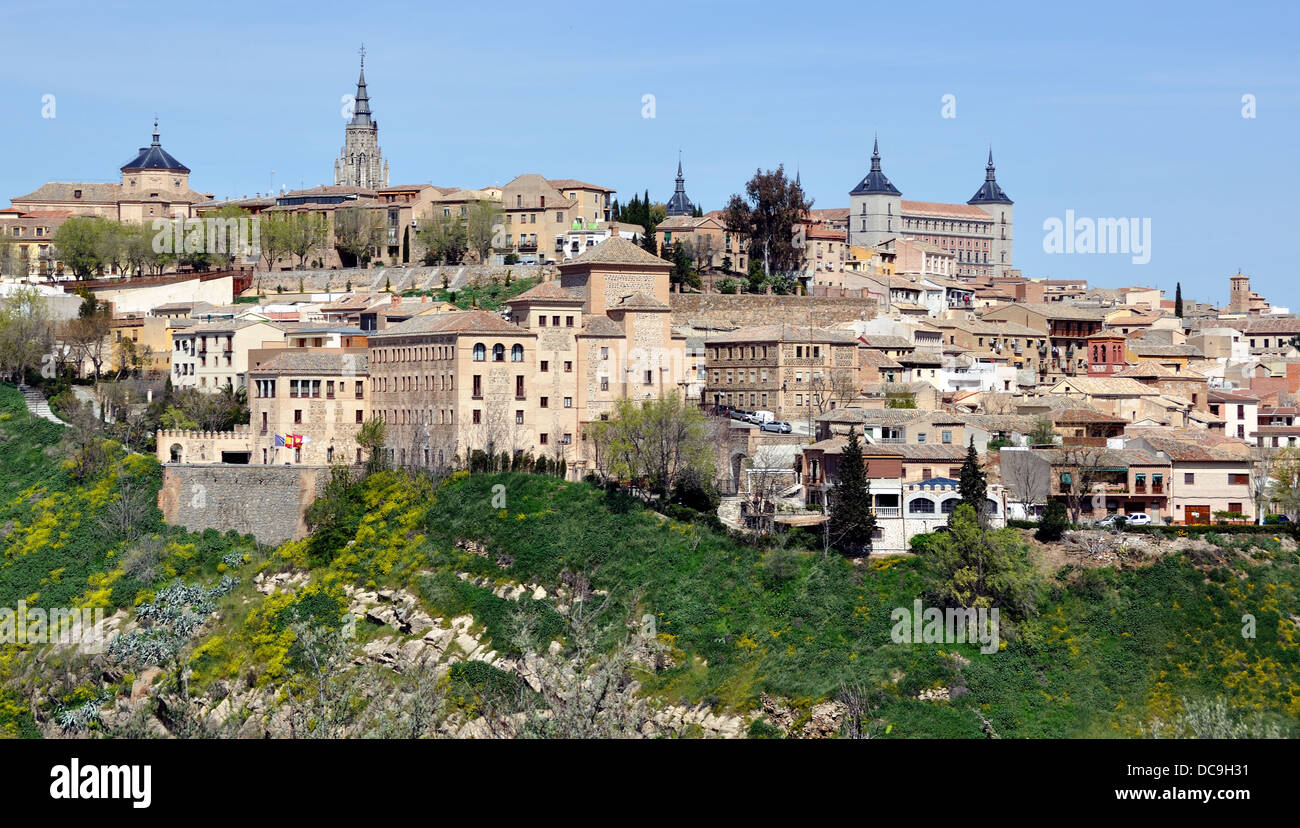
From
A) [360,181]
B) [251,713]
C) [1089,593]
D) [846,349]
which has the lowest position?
[251,713]

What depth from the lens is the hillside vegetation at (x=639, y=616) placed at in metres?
40.7

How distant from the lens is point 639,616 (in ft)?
148

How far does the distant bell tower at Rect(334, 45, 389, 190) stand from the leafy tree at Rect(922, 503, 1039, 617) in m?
103

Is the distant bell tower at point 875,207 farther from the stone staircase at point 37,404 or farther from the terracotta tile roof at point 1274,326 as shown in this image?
the stone staircase at point 37,404

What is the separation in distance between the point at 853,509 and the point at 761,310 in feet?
88.8

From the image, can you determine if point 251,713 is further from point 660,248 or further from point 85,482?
point 660,248

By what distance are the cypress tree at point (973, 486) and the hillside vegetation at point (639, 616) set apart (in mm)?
2890

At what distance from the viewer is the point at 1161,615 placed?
43750 millimetres

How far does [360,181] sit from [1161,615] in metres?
107

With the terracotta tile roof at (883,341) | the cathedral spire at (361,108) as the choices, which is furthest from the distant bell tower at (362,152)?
the terracotta tile roof at (883,341)

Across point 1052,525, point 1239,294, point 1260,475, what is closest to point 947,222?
point 1239,294

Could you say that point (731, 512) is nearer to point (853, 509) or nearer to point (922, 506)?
point (853, 509)

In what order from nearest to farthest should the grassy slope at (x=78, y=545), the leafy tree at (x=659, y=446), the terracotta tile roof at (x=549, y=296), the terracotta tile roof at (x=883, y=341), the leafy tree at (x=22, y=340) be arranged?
the grassy slope at (x=78, y=545) < the leafy tree at (x=659, y=446) < the terracotta tile roof at (x=549, y=296) < the leafy tree at (x=22, y=340) < the terracotta tile roof at (x=883, y=341)
